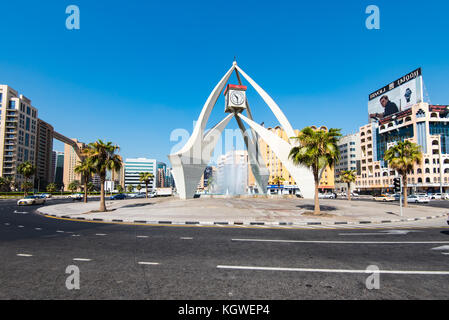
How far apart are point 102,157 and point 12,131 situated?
104 meters

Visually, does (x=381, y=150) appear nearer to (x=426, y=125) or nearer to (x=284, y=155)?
(x=426, y=125)

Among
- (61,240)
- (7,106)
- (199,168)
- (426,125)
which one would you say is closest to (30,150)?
(7,106)

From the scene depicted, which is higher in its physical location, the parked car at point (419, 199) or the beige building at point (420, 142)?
the beige building at point (420, 142)

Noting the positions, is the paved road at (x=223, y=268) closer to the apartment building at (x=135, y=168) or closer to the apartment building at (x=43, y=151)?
the apartment building at (x=43, y=151)

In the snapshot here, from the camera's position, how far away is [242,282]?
16.4 ft

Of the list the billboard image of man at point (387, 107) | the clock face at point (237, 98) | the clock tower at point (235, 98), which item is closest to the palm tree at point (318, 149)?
the clock tower at point (235, 98)

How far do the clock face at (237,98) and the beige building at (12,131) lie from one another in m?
92.2

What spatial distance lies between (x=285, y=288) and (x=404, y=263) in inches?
149

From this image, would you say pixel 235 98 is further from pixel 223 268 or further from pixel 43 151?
pixel 43 151

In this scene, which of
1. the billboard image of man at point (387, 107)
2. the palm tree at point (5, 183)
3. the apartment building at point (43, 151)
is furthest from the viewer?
the apartment building at point (43, 151)

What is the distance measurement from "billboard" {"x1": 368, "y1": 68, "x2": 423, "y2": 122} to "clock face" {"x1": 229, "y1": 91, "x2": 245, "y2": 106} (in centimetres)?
6389

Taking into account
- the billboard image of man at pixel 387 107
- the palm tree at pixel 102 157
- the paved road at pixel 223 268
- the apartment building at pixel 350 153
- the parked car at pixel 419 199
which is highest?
the billboard image of man at pixel 387 107

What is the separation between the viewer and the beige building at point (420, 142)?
71.3 meters

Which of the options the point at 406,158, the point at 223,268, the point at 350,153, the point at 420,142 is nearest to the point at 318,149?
the point at 223,268
